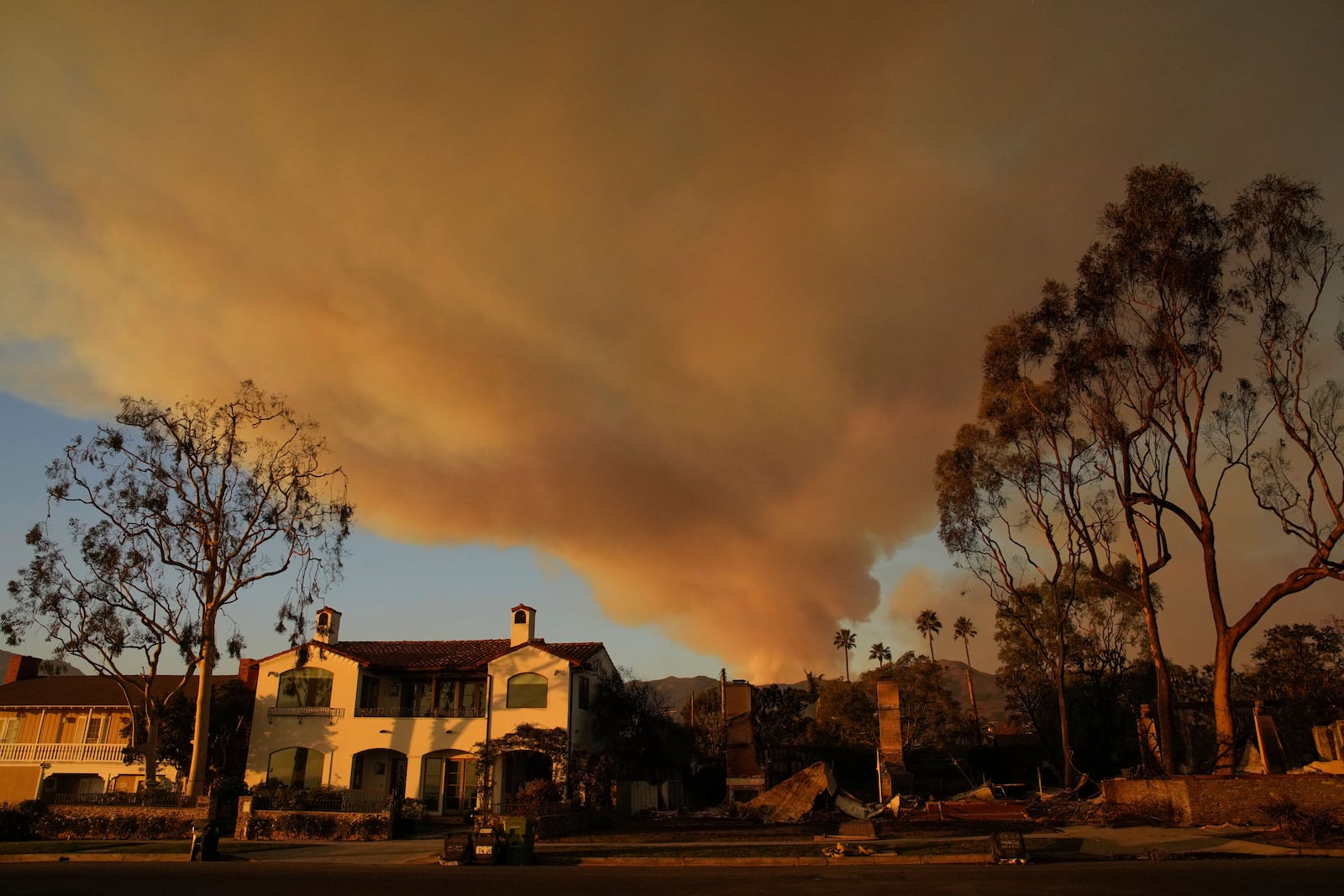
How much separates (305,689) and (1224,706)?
38.9 metres

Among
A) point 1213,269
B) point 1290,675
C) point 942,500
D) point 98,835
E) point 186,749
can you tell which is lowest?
point 98,835

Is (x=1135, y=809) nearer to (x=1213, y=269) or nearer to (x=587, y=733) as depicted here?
(x=1213, y=269)

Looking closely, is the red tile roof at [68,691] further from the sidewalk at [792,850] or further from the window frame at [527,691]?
the sidewalk at [792,850]

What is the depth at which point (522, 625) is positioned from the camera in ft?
143

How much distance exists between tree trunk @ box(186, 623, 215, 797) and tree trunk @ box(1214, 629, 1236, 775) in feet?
120

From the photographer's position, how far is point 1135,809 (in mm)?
26891

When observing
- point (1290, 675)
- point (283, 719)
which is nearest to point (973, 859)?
point (283, 719)

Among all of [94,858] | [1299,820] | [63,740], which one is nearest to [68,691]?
[63,740]

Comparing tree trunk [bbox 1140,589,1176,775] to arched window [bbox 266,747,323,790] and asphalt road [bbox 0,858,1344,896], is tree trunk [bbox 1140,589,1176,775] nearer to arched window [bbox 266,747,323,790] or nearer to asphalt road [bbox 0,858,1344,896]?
asphalt road [bbox 0,858,1344,896]


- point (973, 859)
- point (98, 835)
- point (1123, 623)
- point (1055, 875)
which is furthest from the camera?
point (1123, 623)

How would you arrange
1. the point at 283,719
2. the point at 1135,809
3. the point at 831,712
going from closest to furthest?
the point at 1135,809, the point at 283,719, the point at 831,712

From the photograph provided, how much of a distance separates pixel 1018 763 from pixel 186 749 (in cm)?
4735

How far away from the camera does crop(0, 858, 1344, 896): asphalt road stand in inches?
574

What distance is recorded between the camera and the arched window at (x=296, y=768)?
40875 mm
